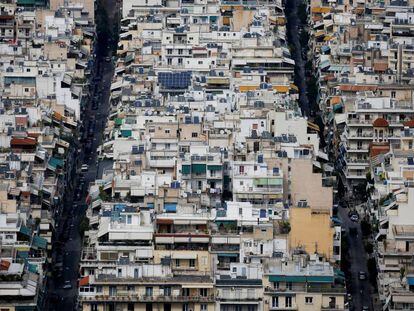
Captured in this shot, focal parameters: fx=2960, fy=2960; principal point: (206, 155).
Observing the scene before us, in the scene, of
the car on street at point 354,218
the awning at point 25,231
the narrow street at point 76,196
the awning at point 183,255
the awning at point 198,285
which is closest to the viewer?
the awning at point 198,285

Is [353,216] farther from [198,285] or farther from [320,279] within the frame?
[198,285]

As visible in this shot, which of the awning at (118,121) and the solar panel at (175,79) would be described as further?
the solar panel at (175,79)

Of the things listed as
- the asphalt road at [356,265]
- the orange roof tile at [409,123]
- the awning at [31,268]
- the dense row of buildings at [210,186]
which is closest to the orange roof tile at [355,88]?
the dense row of buildings at [210,186]

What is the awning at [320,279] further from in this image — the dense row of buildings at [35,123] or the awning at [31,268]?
the awning at [31,268]

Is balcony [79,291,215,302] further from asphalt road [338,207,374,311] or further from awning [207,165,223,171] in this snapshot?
awning [207,165,223,171]

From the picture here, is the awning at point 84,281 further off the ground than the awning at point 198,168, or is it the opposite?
the awning at point 198,168

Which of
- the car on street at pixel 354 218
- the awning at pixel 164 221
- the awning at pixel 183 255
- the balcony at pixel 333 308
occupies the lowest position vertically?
the balcony at pixel 333 308

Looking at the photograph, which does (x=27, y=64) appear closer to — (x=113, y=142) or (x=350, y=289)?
(x=113, y=142)
